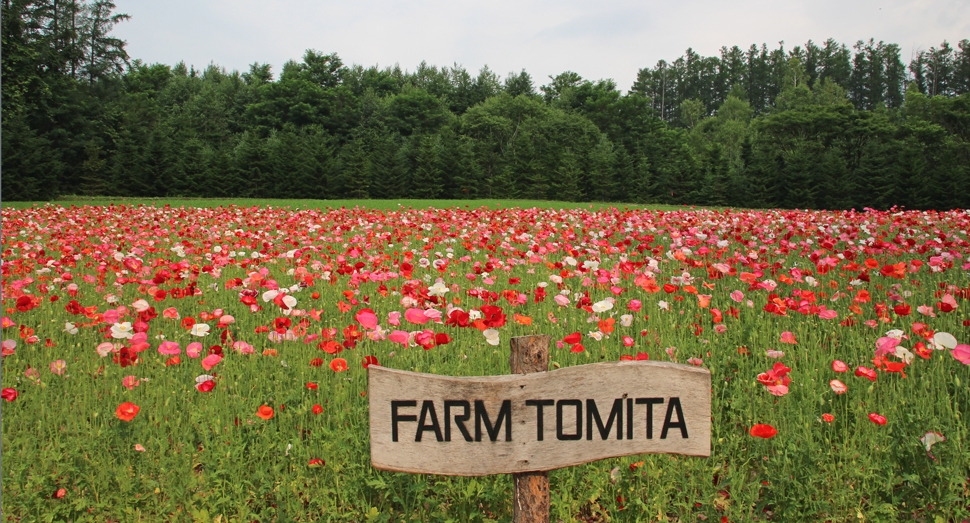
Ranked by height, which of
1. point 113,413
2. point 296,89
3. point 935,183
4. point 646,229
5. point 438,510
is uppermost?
point 296,89

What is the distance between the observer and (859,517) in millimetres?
2049

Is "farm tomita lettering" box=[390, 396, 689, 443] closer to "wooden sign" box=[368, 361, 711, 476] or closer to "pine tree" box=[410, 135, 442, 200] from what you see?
"wooden sign" box=[368, 361, 711, 476]

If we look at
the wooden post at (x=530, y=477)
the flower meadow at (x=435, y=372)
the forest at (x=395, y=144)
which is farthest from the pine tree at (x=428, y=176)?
the wooden post at (x=530, y=477)

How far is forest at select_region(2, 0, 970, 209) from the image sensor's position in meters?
28.4

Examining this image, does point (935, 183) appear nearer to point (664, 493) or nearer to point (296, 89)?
point (664, 493)

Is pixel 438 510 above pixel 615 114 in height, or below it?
below

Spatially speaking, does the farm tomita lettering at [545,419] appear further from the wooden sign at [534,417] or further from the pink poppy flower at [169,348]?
the pink poppy flower at [169,348]

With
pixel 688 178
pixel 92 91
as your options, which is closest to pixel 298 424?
pixel 688 178

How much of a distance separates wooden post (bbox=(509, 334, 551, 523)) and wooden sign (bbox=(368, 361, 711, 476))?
76 millimetres

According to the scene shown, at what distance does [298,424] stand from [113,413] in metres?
0.89

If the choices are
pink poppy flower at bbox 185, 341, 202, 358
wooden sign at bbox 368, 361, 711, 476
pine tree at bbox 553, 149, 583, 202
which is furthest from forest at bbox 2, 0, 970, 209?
wooden sign at bbox 368, 361, 711, 476

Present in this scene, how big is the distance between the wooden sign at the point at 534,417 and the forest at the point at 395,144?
981 inches

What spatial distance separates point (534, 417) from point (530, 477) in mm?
236

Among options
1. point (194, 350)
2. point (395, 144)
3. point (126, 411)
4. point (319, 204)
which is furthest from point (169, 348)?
point (395, 144)
